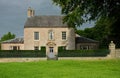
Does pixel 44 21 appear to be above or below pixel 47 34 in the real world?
above

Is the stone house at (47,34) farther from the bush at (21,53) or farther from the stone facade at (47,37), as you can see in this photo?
the bush at (21,53)

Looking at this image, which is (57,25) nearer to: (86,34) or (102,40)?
(102,40)

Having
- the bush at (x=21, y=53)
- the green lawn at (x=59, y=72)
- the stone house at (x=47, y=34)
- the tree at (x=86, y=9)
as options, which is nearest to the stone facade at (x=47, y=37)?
the stone house at (x=47, y=34)

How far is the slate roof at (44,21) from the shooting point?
61.7 metres

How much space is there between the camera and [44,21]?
2451 inches

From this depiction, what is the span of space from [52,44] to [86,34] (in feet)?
116

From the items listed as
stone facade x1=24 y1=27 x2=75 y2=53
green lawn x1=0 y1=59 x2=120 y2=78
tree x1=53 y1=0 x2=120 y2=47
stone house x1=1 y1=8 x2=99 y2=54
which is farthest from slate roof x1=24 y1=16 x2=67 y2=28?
green lawn x1=0 y1=59 x2=120 y2=78

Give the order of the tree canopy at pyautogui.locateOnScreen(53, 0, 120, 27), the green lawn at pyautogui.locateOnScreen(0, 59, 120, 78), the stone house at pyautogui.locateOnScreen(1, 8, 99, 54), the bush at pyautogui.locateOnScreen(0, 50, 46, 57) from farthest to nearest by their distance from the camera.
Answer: the stone house at pyautogui.locateOnScreen(1, 8, 99, 54), the bush at pyautogui.locateOnScreen(0, 50, 46, 57), the tree canopy at pyautogui.locateOnScreen(53, 0, 120, 27), the green lawn at pyautogui.locateOnScreen(0, 59, 120, 78)

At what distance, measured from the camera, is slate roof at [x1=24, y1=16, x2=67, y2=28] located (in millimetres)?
61688

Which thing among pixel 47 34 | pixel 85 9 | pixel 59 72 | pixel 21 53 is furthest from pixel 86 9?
pixel 47 34

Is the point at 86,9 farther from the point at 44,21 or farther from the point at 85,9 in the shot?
the point at 44,21

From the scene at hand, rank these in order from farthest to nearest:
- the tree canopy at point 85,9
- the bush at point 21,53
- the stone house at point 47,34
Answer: the stone house at point 47,34 → the bush at point 21,53 → the tree canopy at point 85,9

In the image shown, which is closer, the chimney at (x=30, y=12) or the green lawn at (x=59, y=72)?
the green lawn at (x=59, y=72)

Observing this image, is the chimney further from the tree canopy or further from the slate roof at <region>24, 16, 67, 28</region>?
the tree canopy
